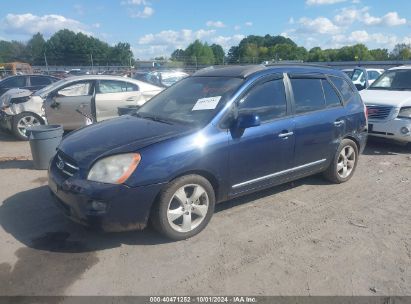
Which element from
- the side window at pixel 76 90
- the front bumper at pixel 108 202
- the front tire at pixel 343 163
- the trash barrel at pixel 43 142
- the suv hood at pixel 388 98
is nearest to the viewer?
the front bumper at pixel 108 202

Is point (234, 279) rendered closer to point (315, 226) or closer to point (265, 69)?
point (315, 226)

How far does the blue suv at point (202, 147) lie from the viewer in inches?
139

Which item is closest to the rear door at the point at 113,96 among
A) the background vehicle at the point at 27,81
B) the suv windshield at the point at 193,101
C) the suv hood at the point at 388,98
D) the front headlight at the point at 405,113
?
the suv windshield at the point at 193,101

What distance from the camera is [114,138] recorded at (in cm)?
392

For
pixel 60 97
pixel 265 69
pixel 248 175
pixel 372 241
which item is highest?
pixel 265 69

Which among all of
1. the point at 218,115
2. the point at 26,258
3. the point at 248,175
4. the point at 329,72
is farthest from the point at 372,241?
the point at 26,258

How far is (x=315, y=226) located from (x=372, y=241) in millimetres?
609

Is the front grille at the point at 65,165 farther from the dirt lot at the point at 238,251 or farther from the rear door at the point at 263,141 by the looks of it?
the rear door at the point at 263,141

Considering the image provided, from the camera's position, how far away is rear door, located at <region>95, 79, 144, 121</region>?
28.6 feet

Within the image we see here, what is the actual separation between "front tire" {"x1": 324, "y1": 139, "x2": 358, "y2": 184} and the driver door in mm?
5548

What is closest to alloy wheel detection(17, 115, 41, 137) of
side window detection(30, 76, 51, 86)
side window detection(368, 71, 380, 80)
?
side window detection(30, 76, 51, 86)

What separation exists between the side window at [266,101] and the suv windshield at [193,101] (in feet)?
0.68

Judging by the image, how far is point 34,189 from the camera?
17.9 feet

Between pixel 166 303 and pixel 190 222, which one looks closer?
pixel 166 303
